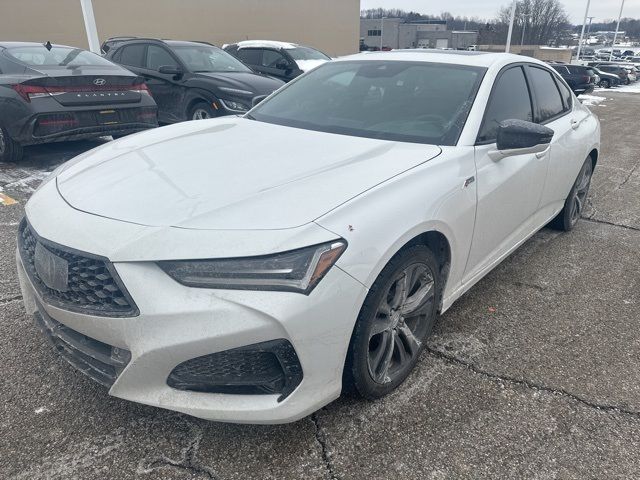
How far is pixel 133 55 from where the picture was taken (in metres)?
8.30

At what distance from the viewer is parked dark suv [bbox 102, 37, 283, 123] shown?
6.91 m

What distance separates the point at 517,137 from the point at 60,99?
4794 millimetres

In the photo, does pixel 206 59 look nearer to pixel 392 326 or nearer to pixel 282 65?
pixel 282 65

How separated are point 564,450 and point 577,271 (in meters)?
2.07

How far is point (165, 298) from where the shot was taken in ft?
5.71

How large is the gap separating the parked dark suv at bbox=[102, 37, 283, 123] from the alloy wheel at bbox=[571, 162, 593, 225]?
13.2 feet

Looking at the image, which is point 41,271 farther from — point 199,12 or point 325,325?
point 199,12

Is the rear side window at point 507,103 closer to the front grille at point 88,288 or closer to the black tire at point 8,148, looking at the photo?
the front grille at point 88,288

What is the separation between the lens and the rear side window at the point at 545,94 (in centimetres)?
368

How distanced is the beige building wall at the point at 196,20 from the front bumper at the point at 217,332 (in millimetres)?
15650

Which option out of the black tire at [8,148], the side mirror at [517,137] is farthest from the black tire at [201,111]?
the side mirror at [517,137]

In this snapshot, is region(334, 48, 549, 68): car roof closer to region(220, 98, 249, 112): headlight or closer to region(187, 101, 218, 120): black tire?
region(220, 98, 249, 112): headlight

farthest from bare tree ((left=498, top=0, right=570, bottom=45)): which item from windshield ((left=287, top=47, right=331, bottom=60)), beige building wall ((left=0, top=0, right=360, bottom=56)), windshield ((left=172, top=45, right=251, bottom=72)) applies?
windshield ((left=172, top=45, right=251, bottom=72))

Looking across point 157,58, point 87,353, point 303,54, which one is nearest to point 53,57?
point 157,58
